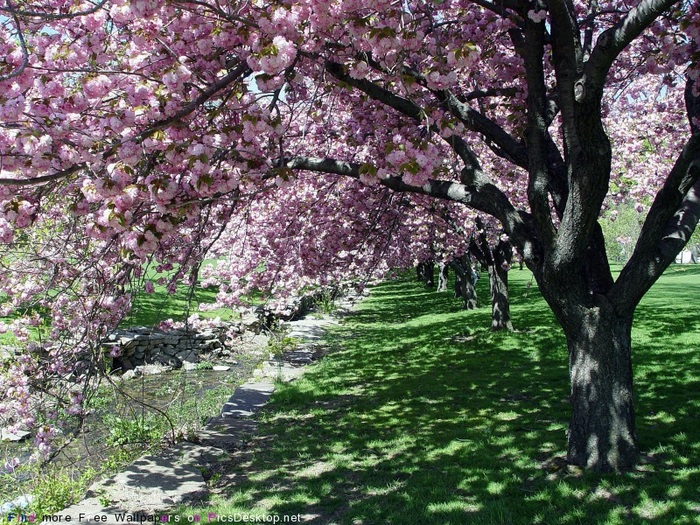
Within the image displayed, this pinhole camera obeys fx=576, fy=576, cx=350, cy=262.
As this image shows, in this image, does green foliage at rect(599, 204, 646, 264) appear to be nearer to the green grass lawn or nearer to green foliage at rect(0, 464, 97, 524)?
the green grass lawn

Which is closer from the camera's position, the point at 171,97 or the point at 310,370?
the point at 171,97

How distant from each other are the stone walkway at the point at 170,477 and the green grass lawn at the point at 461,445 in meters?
0.24

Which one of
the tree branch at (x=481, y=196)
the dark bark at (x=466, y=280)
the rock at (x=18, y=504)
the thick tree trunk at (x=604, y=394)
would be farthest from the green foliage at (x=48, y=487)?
the dark bark at (x=466, y=280)

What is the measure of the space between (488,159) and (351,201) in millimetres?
4484

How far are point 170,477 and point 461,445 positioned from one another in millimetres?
2984

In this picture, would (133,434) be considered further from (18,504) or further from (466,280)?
(466,280)

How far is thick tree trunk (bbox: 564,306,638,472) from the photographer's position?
500 centimetres

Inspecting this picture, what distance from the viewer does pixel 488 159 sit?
12406 mm

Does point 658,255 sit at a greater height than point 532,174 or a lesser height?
lesser

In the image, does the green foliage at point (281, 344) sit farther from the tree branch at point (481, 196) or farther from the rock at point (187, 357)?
the tree branch at point (481, 196)

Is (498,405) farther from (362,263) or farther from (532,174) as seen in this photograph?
(362,263)

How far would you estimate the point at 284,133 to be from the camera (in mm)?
4961

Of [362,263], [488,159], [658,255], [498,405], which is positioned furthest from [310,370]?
[658,255]

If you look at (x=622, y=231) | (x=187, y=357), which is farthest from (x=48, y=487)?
(x=622, y=231)
